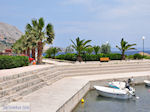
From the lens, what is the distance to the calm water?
45.4 feet

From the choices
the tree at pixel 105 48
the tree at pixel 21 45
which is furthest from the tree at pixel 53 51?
the tree at pixel 105 48

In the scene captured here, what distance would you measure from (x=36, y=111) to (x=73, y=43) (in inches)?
889

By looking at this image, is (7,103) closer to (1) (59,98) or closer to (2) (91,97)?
(1) (59,98)

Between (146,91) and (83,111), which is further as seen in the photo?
(146,91)

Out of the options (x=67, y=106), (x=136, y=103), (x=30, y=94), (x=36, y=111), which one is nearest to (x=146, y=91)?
(x=136, y=103)

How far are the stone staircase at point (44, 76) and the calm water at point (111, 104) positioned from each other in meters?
4.21

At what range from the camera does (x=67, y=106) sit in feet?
38.2

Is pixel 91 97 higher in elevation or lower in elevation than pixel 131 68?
lower

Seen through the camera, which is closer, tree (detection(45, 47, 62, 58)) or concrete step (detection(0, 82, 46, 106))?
concrete step (detection(0, 82, 46, 106))

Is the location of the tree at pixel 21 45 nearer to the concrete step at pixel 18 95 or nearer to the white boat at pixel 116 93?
the concrete step at pixel 18 95

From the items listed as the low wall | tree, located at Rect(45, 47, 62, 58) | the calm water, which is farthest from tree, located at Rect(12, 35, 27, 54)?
the calm water

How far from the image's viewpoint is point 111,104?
1545cm

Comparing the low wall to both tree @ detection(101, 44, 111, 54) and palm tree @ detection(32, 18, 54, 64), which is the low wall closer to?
palm tree @ detection(32, 18, 54, 64)

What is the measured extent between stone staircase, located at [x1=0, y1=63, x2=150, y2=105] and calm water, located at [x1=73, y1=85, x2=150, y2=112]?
4.21 m
